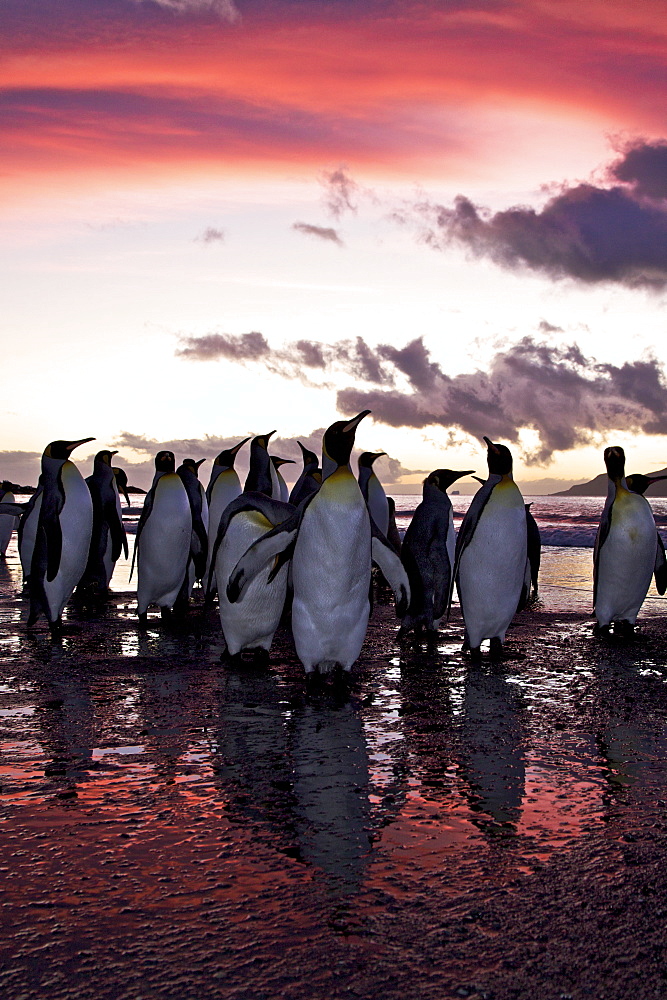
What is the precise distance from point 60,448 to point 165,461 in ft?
3.17

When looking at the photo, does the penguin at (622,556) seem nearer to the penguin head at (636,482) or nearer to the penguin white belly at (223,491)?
the penguin head at (636,482)

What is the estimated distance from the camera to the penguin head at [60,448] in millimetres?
7980

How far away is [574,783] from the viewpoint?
11.5 ft

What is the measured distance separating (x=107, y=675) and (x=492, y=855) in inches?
138

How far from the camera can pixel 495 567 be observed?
6668mm

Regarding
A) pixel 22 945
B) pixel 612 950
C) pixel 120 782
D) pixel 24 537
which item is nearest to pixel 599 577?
pixel 120 782

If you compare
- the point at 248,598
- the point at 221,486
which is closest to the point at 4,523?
the point at 221,486

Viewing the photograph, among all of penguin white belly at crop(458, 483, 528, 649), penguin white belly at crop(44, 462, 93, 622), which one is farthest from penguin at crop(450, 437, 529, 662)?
penguin white belly at crop(44, 462, 93, 622)

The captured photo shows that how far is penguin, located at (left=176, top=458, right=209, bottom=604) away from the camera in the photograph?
31.4 feet

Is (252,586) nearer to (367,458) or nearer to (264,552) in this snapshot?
(264,552)

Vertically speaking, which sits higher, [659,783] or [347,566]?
[347,566]

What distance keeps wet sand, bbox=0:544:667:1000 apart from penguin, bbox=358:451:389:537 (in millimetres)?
7328

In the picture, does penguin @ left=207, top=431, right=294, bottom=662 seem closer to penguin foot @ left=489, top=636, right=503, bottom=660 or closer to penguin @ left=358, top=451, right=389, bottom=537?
penguin foot @ left=489, top=636, right=503, bottom=660

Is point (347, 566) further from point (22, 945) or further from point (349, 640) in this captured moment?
point (22, 945)
